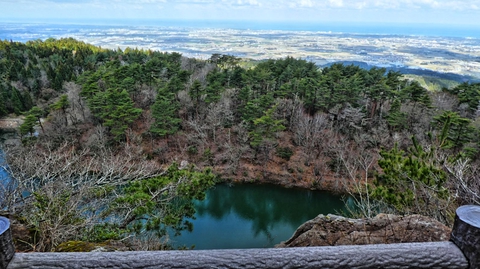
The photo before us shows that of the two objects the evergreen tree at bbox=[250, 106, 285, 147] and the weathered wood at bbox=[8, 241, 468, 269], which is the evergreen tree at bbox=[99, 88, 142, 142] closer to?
the evergreen tree at bbox=[250, 106, 285, 147]

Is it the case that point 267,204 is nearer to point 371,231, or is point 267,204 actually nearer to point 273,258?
point 371,231

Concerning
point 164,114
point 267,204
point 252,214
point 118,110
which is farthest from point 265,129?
point 118,110

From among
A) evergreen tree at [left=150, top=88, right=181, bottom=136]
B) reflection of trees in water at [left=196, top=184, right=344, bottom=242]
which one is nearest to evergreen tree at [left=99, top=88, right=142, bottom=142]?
evergreen tree at [left=150, top=88, right=181, bottom=136]

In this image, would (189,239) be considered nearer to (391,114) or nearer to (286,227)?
(286,227)

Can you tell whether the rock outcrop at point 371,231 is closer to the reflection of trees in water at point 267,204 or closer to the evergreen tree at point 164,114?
the reflection of trees in water at point 267,204

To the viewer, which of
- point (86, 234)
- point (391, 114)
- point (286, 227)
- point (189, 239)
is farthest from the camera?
point (391, 114)

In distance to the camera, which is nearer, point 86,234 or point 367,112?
point 86,234

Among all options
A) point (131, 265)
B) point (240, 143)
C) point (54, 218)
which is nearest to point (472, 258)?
point (131, 265)
